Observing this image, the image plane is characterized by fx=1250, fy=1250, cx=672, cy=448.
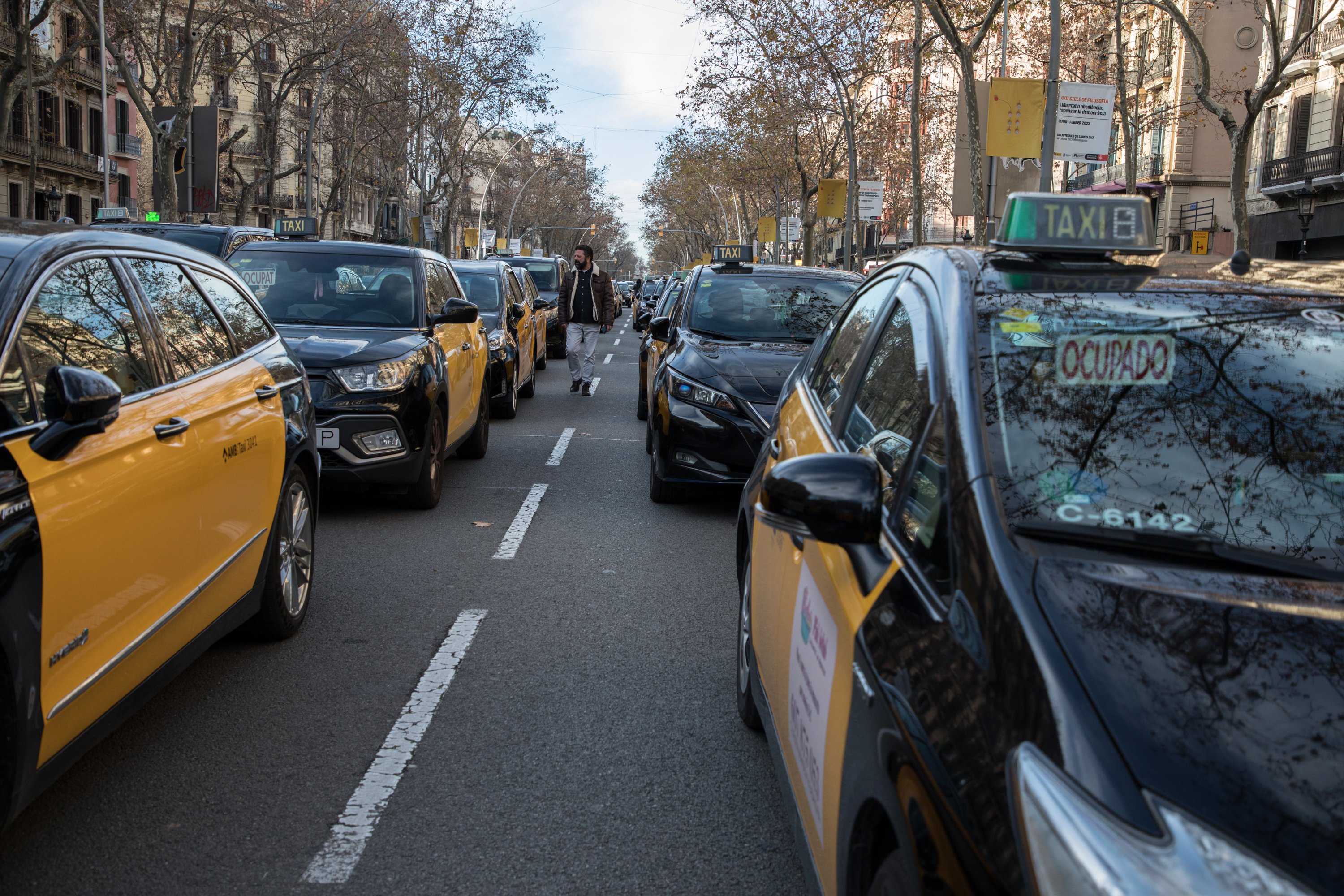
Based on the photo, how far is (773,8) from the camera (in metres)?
33.7

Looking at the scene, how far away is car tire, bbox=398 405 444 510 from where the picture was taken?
8.04m

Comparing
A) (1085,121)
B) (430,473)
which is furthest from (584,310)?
(1085,121)

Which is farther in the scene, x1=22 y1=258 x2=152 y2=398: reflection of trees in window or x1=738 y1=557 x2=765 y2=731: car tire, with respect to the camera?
x1=738 y1=557 x2=765 y2=731: car tire

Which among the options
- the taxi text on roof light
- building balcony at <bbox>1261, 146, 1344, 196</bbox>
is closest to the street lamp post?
building balcony at <bbox>1261, 146, 1344, 196</bbox>

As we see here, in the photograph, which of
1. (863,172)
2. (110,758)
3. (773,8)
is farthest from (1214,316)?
(863,172)

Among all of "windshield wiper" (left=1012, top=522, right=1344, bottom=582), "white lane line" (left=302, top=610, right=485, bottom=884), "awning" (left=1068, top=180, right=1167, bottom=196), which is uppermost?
"awning" (left=1068, top=180, right=1167, bottom=196)

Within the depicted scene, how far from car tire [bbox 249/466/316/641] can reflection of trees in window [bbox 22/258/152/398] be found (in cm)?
116

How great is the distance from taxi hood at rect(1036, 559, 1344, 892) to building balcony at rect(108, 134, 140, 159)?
6101 centimetres

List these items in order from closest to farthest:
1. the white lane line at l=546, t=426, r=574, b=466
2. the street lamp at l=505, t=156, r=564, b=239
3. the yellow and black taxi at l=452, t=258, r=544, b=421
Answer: the white lane line at l=546, t=426, r=574, b=466, the yellow and black taxi at l=452, t=258, r=544, b=421, the street lamp at l=505, t=156, r=564, b=239

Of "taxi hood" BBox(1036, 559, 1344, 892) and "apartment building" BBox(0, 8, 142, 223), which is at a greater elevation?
"apartment building" BBox(0, 8, 142, 223)

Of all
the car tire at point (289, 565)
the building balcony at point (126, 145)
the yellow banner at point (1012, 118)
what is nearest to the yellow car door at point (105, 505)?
the car tire at point (289, 565)

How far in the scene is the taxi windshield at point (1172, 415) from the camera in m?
2.24

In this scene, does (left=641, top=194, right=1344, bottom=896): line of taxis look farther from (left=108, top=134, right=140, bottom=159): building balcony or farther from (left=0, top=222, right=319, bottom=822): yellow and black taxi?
(left=108, top=134, right=140, bottom=159): building balcony

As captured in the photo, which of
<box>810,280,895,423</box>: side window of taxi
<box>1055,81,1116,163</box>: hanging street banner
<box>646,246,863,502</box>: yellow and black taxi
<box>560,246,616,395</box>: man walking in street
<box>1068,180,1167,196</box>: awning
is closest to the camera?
<box>810,280,895,423</box>: side window of taxi
